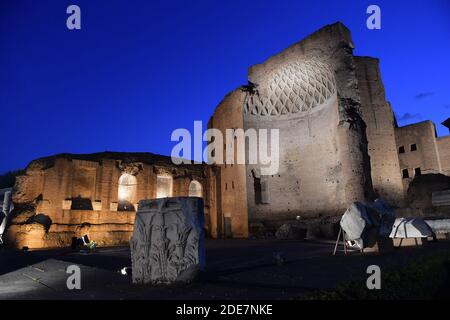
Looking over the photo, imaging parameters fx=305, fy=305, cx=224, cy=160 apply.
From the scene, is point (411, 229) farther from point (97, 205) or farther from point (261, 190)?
point (97, 205)

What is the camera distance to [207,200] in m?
23.5

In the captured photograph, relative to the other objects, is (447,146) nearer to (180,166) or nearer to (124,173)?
(180,166)

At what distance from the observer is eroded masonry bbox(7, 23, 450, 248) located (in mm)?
17016

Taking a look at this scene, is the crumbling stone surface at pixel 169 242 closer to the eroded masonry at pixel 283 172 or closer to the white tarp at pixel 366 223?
the white tarp at pixel 366 223

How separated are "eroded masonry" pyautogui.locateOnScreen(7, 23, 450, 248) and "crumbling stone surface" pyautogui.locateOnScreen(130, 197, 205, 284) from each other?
1311 cm

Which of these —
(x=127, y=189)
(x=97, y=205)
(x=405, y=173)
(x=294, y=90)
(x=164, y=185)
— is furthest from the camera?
(x=405, y=173)

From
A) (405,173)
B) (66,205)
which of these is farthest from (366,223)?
(405,173)

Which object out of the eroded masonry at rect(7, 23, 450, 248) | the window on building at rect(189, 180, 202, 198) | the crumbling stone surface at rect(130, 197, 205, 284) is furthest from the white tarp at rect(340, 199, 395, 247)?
the window on building at rect(189, 180, 202, 198)

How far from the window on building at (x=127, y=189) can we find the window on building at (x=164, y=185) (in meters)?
1.76

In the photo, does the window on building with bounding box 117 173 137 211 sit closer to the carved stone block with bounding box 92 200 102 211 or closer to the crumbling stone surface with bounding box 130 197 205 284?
the carved stone block with bounding box 92 200 102 211

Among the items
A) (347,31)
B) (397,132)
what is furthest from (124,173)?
(397,132)

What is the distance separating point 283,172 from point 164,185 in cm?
874

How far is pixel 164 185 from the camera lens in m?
22.6

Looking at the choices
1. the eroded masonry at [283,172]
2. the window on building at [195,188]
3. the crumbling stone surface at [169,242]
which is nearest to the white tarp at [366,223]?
the crumbling stone surface at [169,242]
